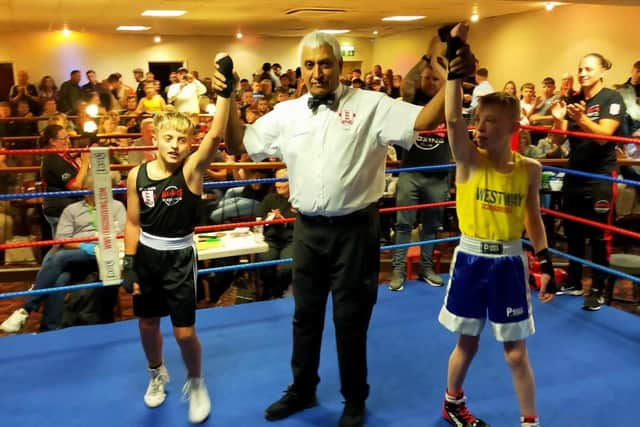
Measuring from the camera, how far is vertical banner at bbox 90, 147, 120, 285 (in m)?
2.63

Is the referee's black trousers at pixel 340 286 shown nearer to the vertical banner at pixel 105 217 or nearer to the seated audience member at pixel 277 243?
the vertical banner at pixel 105 217

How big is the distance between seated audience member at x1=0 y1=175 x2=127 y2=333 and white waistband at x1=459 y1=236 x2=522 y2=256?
1.95 m

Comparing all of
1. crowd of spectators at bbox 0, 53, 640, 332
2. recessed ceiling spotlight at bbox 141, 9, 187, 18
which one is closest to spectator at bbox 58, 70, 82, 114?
crowd of spectators at bbox 0, 53, 640, 332

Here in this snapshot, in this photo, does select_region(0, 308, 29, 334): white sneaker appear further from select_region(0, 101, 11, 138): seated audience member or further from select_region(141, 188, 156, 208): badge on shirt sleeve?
select_region(0, 101, 11, 138): seated audience member

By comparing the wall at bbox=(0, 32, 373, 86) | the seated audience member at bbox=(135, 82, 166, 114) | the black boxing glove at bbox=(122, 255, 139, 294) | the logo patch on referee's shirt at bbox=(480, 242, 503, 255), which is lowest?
the black boxing glove at bbox=(122, 255, 139, 294)

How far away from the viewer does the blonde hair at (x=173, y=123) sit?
2.16 meters

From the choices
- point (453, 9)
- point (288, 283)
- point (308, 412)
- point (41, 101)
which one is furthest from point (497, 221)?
point (41, 101)

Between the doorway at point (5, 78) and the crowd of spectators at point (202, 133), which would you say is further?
the doorway at point (5, 78)

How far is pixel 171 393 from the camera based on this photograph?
95.7 inches

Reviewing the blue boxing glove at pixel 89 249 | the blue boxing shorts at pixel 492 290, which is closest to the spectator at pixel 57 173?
the blue boxing glove at pixel 89 249

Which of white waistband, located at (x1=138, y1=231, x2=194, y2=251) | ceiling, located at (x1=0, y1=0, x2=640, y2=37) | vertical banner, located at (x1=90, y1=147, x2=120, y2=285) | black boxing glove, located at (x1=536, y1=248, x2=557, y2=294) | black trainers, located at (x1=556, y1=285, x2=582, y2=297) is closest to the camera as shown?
black boxing glove, located at (x1=536, y1=248, x2=557, y2=294)

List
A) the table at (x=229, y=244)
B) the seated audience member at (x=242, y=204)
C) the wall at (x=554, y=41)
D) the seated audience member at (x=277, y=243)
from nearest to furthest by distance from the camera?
the table at (x=229, y=244)
the seated audience member at (x=277, y=243)
the seated audience member at (x=242, y=204)
the wall at (x=554, y=41)

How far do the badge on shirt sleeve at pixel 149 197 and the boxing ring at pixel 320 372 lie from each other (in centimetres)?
79

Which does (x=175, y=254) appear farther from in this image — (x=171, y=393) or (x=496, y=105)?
(x=496, y=105)
